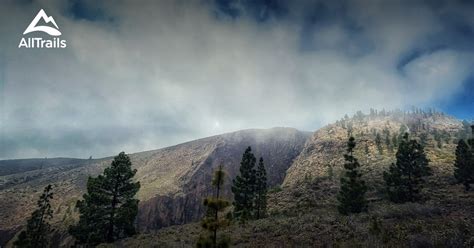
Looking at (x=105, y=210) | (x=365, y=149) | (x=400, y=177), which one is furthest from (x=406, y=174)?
(x=365, y=149)

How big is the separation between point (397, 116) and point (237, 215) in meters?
167

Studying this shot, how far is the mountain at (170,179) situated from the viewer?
100625mm

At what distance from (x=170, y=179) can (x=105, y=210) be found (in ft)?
306

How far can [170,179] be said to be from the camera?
422 ft

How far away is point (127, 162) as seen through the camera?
129ft

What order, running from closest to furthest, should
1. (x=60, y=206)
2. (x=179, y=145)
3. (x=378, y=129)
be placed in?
(x=60, y=206) → (x=378, y=129) → (x=179, y=145)

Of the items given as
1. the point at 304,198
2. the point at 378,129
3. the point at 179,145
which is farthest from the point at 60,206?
the point at 378,129

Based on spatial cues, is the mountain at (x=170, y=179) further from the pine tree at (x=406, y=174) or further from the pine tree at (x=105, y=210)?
the pine tree at (x=406, y=174)

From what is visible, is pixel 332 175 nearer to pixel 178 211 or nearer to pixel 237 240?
pixel 178 211

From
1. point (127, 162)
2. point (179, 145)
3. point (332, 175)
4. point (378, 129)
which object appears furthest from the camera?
point (179, 145)

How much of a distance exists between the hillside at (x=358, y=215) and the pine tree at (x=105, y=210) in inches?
130

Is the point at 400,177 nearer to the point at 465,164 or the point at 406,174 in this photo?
the point at 406,174

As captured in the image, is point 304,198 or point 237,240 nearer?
point 237,240

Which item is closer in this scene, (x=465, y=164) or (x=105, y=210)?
(x=105, y=210)
